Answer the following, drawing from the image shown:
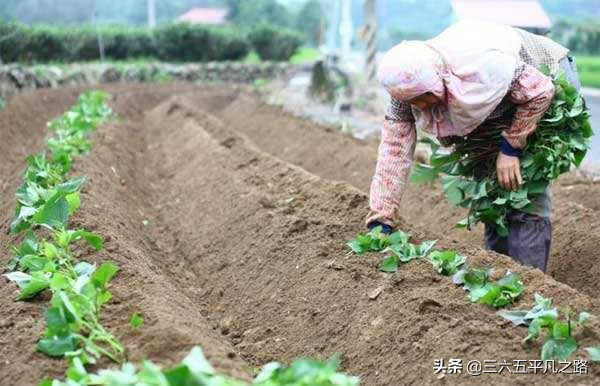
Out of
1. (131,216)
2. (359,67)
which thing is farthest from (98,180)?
(359,67)

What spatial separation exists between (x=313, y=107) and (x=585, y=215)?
13.1 m

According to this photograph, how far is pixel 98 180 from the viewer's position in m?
8.19

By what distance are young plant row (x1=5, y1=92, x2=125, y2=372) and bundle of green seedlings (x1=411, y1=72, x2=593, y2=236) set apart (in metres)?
2.29

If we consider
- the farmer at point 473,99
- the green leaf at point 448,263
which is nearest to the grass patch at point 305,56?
the farmer at point 473,99

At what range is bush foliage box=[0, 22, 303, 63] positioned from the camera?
79.1ft

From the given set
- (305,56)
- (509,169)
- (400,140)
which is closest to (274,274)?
(400,140)

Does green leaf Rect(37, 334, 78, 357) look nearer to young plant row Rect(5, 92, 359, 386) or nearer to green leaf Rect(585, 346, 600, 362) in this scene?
young plant row Rect(5, 92, 359, 386)

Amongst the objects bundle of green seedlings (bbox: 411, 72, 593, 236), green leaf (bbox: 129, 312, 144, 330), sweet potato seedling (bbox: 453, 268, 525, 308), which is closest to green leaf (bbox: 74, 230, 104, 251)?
green leaf (bbox: 129, 312, 144, 330)

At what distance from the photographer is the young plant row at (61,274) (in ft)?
12.0

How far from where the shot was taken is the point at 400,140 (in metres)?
5.22

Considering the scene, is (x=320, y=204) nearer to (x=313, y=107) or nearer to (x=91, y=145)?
(x=91, y=145)

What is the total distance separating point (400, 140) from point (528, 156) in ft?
2.64

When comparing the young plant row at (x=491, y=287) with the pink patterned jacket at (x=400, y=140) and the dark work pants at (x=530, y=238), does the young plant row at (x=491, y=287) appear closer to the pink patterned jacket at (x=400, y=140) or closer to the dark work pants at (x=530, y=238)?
the pink patterned jacket at (x=400, y=140)

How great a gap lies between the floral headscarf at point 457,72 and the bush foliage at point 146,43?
17.9 meters
